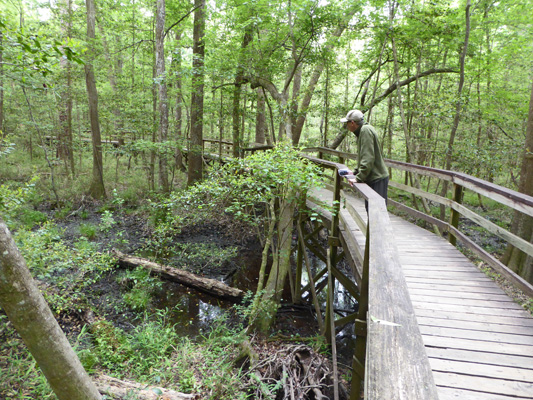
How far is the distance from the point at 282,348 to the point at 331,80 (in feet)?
40.1

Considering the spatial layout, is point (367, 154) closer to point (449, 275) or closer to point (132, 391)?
point (449, 275)

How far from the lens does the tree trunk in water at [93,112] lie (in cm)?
1132

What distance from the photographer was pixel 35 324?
2420 mm

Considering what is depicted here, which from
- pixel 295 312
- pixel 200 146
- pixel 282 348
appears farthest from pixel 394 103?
pixel 282 348

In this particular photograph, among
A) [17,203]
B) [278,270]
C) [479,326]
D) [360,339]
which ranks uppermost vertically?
[17,203]

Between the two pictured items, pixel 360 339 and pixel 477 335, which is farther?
pixel 360 339

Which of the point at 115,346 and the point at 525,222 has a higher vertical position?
the point at 525,222

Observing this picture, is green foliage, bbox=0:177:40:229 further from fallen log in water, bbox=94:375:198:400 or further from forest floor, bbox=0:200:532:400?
fallen log in water, bbox=94:375:198:400

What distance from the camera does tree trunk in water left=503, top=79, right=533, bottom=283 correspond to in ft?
21.6

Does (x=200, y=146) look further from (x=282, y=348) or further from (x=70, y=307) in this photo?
(x=282, y=348)

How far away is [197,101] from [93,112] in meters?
4.44

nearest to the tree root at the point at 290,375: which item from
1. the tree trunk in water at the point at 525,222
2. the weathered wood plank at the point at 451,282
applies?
the weathered wood plank at the point at 451,282

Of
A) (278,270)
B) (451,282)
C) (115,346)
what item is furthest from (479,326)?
(115,346)

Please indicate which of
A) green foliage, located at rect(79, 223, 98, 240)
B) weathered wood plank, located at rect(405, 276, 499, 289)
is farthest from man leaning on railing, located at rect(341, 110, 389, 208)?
green foliage, located at rect(79, 223, 98, 240)
